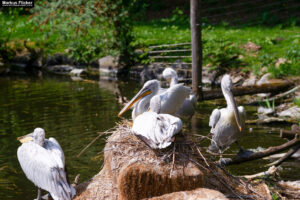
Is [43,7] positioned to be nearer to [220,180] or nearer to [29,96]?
[29,96]

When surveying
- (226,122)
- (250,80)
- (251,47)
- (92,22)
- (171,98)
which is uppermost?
(92,22)

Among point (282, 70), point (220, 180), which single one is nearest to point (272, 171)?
point (220, 180)

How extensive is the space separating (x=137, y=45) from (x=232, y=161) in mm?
10149

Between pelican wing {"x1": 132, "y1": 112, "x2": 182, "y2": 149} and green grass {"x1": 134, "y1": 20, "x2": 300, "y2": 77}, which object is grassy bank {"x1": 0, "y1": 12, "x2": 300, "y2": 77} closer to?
green grass {"x1": 134, "y1": 20, "x2": 300, "y2": 77}

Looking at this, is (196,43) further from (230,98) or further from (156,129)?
(156,129)

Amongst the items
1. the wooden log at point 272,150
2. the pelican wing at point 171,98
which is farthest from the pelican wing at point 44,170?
the wooden log at point 272,150

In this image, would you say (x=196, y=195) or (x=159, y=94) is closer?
(x=196, y=195)

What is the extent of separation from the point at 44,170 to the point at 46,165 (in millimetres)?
59

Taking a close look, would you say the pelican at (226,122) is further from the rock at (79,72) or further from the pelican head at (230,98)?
the rock at (79,72)

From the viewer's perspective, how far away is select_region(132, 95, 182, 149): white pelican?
390cm

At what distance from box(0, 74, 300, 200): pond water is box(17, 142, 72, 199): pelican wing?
769mm

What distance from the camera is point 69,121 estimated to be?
8.81 metres

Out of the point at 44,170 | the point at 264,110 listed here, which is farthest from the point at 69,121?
the point at 44,170

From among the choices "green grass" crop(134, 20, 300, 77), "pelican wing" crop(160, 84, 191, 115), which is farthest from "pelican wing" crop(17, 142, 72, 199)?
"green grass" crop(134, 20, 300, 77)
